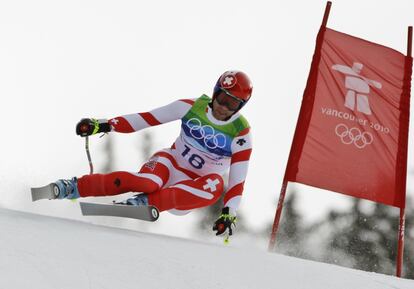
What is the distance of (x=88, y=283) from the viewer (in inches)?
146

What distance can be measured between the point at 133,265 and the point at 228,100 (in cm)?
262

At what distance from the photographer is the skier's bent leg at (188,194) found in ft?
21.5

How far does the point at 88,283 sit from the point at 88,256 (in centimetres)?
53

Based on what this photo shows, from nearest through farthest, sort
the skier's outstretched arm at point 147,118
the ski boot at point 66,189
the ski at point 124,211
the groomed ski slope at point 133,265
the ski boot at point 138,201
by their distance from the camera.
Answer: the groomed ski slope at point 133,265
the ski at point 124,211
the ski boot at point 138,201
the ski boot at point 66,189
the skier's outstretched arm at point 147,118

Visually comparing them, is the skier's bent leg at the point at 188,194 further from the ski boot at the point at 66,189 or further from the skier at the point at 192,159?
the ski boot at the point at 66,189

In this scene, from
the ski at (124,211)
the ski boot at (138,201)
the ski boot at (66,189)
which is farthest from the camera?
the ski boot at (66,189)

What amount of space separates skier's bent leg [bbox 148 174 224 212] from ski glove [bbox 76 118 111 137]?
0.74m

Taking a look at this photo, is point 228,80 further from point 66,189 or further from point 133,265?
point 133,265

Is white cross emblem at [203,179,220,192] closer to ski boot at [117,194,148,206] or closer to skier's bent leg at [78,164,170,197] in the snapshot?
skier's bent leg at [78,164,170,197]

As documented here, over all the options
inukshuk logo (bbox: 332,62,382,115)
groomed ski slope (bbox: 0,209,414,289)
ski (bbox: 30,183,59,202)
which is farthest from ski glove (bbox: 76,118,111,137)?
inukshuk logo (bbox: 332,62,382,115)

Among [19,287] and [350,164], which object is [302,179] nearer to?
[350,164]

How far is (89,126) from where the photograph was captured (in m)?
6.73

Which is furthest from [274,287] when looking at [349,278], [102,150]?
[102,150]

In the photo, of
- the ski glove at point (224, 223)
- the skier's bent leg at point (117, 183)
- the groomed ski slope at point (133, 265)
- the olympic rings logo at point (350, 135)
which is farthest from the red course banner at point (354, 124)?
the groomed ski slope at point (133, 265)
